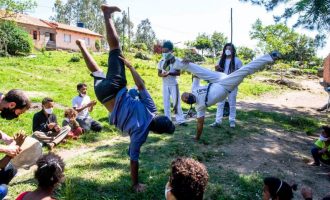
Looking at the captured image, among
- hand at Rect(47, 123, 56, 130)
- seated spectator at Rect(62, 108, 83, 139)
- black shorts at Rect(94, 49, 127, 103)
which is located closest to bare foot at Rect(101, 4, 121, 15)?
black shorts at Rect(94, 49, 127, 103)

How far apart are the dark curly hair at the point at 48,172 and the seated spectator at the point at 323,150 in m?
5.12

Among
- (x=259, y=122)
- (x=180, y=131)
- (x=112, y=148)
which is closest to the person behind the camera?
(x=112, y=148)

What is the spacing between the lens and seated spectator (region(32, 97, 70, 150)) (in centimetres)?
700

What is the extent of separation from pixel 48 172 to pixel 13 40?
24531 mm

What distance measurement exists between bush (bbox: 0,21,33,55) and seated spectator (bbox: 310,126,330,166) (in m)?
22.4

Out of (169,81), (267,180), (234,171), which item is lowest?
(234,171)

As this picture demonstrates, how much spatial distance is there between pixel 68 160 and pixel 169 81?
312cm

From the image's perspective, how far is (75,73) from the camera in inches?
721

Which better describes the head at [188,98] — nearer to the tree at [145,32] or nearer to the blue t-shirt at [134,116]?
the blue t-shirt at [134,116]

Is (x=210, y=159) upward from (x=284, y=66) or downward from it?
downward

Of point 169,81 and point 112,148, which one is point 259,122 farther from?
point 112,148

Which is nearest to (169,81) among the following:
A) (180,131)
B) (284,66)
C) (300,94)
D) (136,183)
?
(180,131)

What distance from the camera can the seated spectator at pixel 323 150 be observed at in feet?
21.1

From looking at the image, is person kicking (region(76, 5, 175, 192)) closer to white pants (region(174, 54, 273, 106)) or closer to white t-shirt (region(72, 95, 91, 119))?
white pants (region(174, 54, 273, 106))
